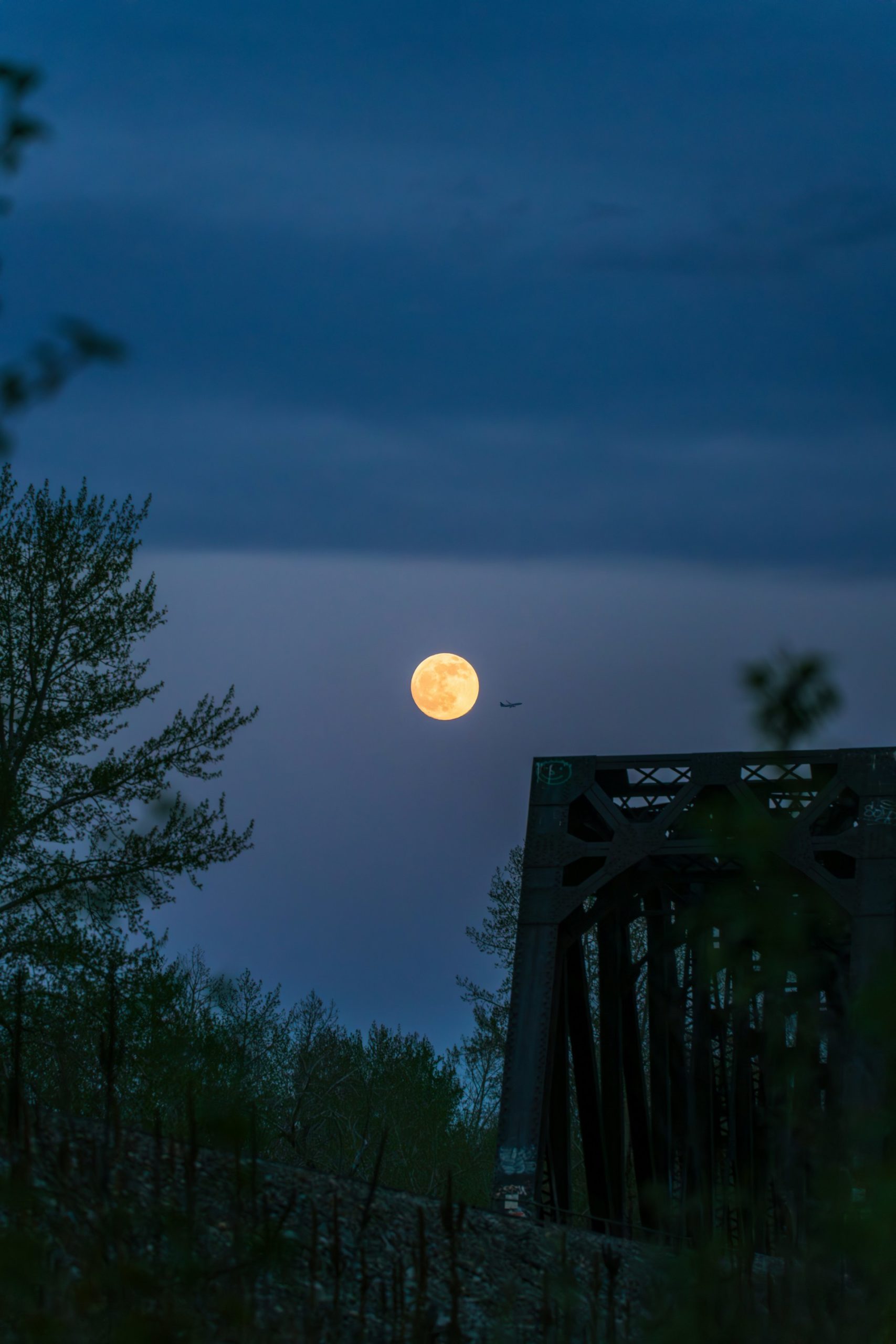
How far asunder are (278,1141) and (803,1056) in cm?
4013

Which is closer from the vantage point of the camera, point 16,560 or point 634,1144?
point 634,1144

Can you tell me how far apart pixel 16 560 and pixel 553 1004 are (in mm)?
13584

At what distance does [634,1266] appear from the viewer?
8586 millimetres

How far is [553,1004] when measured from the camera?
14672 mm

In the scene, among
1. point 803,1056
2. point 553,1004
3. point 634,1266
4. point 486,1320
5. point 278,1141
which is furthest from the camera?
point 278,1141

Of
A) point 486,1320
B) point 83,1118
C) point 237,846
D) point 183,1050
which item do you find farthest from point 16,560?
point 486,1320

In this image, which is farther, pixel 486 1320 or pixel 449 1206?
→ pixel 486 1320

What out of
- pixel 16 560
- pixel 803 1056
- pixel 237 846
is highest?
pixel 16 560

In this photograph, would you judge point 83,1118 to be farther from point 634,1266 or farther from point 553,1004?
point 553,1004

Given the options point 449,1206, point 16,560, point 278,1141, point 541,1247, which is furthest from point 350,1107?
→ point 449,1206

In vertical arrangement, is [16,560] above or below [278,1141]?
above

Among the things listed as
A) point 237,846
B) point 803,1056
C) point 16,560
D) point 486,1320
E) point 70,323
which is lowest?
point 486,1320

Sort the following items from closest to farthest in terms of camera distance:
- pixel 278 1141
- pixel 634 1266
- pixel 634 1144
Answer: pixel 634 1266 < pixel 634 1144 < pixel 278 1141

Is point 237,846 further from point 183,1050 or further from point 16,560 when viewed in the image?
point 183,1050
